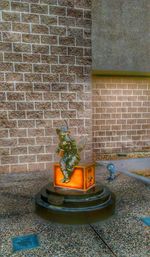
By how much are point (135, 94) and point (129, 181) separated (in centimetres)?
322

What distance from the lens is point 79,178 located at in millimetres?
2766

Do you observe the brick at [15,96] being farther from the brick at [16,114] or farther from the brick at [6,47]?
the brick at [6,47]

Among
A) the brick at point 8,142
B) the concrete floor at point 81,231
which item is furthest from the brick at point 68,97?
the concrete floor at point 81,231

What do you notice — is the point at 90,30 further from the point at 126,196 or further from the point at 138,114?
the point at 126,196

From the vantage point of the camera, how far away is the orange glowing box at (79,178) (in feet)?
8.98

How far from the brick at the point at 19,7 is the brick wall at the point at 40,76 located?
0.8 inches

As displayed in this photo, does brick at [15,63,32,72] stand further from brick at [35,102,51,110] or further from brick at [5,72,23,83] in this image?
brick at [35,102,51,110]

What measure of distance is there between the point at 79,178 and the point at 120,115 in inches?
158

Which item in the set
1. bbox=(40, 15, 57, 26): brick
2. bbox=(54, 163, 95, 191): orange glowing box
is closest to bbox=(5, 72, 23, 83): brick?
bbox=(40, 15, 57, 26): brick

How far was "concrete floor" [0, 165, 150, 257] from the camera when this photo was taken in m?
1.93

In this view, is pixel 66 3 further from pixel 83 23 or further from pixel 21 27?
pixel 21 27

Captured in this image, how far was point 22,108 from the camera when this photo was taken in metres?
4.90

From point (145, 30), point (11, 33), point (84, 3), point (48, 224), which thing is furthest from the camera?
point (145, 30)

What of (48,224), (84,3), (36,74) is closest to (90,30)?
(84,3)
